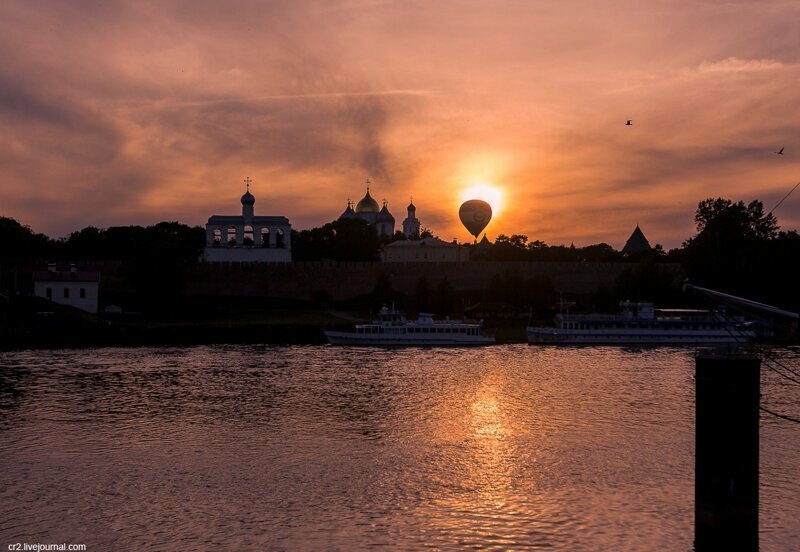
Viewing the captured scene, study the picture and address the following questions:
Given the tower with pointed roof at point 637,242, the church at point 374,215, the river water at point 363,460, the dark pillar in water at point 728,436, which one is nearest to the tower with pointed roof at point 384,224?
the church at point 374,215

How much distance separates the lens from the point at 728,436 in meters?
20.1

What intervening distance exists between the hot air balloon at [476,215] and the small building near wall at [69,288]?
5141cm

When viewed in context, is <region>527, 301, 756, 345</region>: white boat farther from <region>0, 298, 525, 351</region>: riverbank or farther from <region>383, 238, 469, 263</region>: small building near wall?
<region>383, 238, 469, 263</region>: small building near wall

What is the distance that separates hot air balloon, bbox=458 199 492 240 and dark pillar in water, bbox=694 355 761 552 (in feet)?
333

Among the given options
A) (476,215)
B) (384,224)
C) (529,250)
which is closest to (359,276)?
(476,215)

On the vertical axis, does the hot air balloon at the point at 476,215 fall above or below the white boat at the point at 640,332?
above

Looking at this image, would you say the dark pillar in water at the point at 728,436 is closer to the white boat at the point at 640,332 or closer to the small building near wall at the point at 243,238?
the white boat at the point at 640,332

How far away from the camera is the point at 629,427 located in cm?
3716

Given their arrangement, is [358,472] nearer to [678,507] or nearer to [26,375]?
[678,507]

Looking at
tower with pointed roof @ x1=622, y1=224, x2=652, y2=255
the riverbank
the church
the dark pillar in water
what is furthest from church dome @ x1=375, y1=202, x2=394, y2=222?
the dark pillar in water

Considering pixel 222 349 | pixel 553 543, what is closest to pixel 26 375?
pixel 222 349

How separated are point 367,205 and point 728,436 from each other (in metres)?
172

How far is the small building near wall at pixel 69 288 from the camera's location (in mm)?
86938

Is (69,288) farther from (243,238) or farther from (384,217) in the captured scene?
(384,217)
